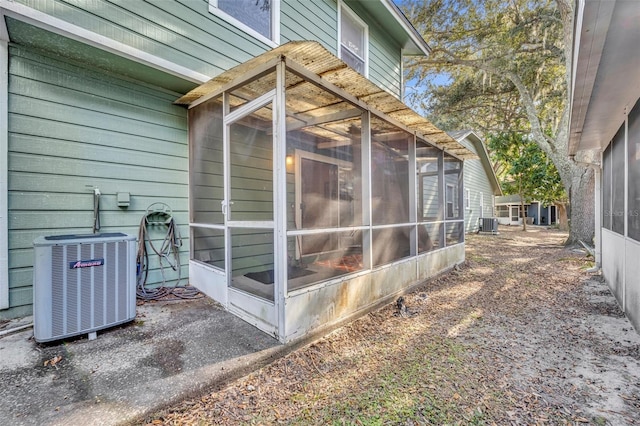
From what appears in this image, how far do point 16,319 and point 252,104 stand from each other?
9.77ft

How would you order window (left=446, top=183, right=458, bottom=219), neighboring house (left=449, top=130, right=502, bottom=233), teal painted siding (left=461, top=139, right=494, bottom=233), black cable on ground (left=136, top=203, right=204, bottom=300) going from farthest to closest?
teal painted siding (left=461, top=139, right=494, bottom=233)
neighboring house (left=449, top=130, right=502, bottom=233)
window (left=446, top=183, right=458, bottom=219)
black cable on ground (left=136, top=203, right=204, bottom=300)

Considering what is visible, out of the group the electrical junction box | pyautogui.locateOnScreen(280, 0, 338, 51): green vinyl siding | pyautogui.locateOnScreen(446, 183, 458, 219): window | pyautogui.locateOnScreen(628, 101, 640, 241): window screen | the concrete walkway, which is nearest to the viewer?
the concrete walkway

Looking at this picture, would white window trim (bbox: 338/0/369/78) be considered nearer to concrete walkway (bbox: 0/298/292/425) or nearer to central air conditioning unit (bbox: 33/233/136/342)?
central air conditioning unit (bbox: 33/233/136/342)

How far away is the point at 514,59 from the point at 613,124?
320 inches

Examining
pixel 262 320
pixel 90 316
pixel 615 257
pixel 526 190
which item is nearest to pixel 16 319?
pixel 90 316

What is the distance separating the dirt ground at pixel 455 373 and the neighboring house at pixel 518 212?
22.2 meters

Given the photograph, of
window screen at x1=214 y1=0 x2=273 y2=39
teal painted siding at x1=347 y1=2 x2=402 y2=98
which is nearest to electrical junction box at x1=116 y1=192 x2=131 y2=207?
window screen at x1=214 y1=0 x2=273 y2=39

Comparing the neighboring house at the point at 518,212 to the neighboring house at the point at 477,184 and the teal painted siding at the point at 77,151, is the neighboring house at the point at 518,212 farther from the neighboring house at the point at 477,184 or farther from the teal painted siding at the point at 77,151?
the teal painted siding at the point at 77,151

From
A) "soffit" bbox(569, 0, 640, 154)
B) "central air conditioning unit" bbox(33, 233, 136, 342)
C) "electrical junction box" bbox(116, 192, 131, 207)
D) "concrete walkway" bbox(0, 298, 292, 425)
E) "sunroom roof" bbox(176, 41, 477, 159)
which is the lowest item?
"concrete walkway" bbox(0, 298, 292, 425)

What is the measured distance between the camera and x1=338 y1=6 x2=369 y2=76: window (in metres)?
5.90

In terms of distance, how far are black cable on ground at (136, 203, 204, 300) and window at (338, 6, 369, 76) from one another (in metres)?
4.43

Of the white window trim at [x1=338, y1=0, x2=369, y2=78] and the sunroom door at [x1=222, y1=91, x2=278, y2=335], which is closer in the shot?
the sunroom door at [x1=222, y1=91, x2=278, y2=335]

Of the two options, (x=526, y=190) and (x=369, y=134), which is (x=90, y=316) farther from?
(x=526, y=190)

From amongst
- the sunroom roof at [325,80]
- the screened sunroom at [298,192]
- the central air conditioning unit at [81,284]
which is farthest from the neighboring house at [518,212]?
the central air conditioning unit at [81,284]
